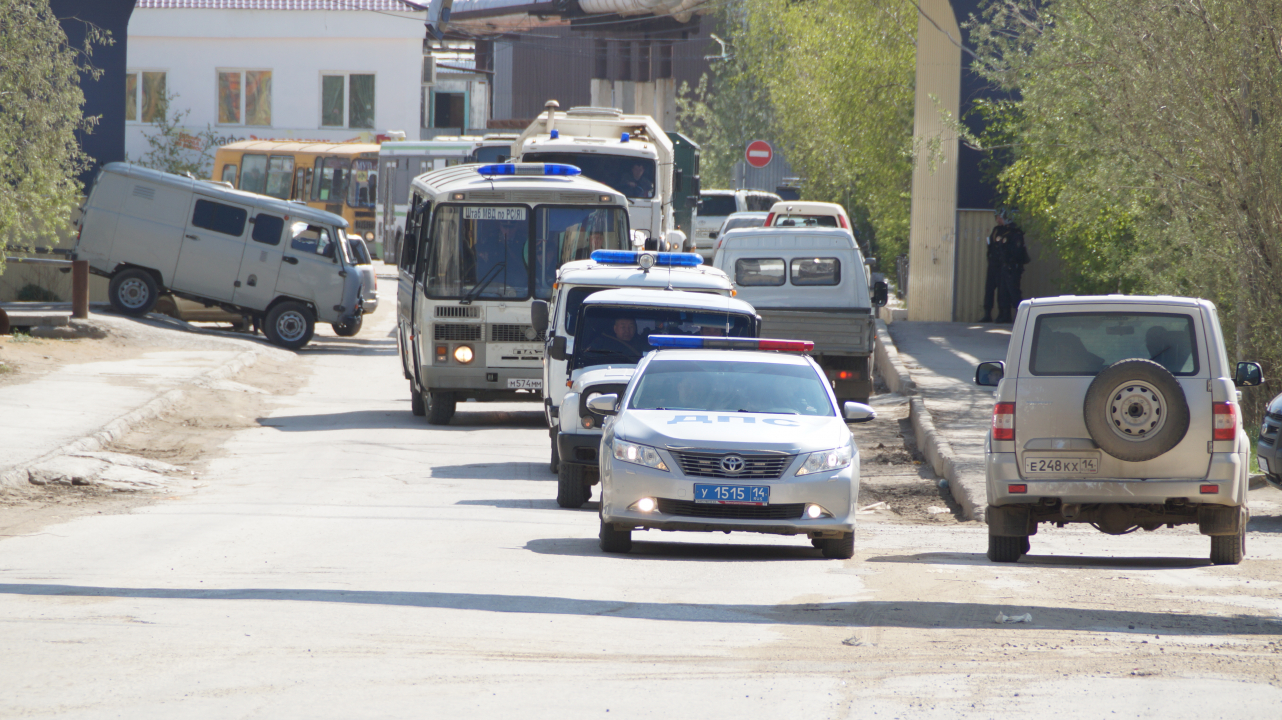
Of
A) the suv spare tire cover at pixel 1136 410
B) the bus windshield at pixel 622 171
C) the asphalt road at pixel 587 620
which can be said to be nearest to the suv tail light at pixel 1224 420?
the suv spare tire cover at pixel 1136 410

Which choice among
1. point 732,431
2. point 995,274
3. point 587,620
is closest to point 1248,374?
point 732,431

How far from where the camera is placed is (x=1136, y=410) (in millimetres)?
Result: 9109

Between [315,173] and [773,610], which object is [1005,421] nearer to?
[773,610]

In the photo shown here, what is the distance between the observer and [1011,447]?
948 cm

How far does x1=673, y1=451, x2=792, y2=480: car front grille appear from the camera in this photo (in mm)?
9414

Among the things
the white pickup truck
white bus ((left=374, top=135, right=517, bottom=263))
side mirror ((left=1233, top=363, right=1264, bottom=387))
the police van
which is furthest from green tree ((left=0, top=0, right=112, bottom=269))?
white bus ((left=374, top=135, right=517, bottom=263))

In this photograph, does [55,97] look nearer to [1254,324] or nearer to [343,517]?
[343,517]

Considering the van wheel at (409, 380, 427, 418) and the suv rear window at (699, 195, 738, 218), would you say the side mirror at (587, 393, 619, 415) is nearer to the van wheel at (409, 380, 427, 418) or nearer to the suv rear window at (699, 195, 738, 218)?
the van wheel at (409, 380, 427, 418)

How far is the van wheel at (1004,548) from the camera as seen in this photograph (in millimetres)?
9805

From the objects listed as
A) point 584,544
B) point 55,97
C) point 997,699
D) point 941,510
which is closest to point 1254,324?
point 941,510

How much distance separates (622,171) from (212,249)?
339 inches

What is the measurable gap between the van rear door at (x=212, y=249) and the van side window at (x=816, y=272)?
1251 centimetres

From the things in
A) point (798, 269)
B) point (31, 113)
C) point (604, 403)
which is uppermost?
point (31, 113)

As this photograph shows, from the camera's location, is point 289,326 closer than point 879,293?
No
